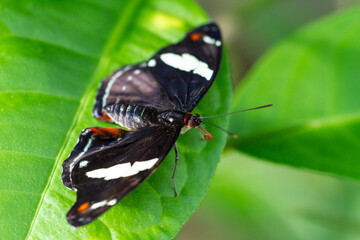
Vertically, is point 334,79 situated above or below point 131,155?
above

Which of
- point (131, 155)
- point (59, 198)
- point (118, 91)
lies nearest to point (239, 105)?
point (118, 91)

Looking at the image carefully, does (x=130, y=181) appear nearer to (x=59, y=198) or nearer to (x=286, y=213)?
(x=59, y=198)

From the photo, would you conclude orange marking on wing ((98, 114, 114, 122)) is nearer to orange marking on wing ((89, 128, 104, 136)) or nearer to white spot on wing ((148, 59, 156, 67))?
orange marking on wing ((89, 128, 104, 136))

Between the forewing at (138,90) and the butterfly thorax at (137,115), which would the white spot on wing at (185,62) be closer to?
the forewing at (138,90)

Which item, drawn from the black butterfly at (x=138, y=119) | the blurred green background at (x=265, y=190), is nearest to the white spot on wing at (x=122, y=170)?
the black butterfly at (x=138, y=119)

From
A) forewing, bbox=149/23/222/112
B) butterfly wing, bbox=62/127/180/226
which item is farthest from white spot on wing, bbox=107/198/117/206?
forewing, bbox=149/23/222/112

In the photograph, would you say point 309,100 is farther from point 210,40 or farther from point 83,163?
point 83,163
